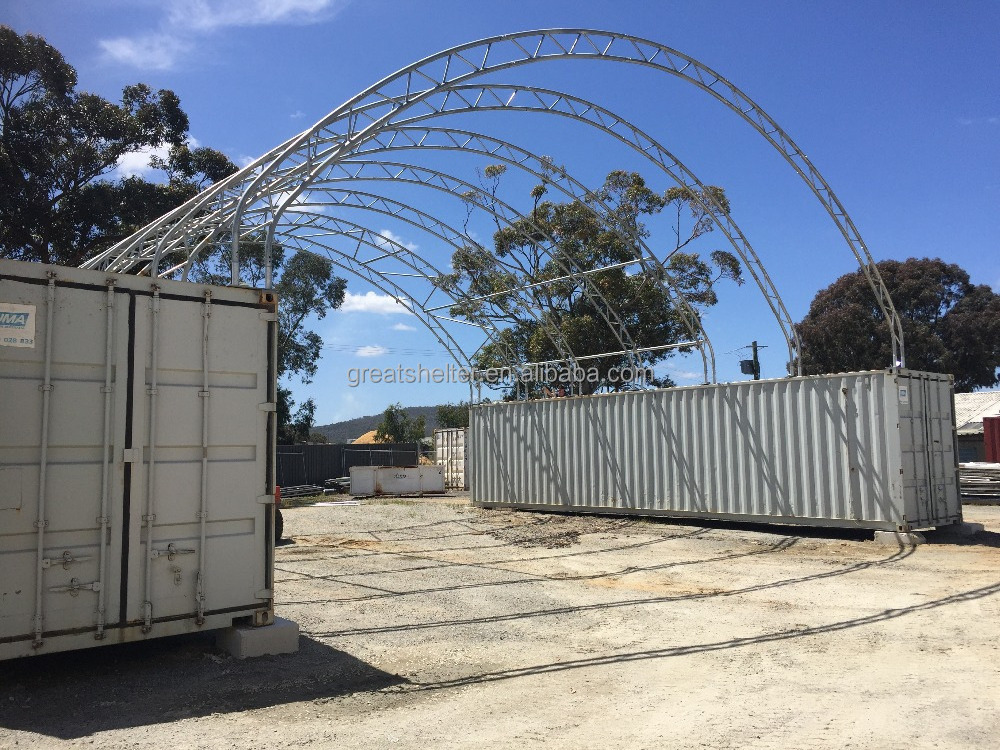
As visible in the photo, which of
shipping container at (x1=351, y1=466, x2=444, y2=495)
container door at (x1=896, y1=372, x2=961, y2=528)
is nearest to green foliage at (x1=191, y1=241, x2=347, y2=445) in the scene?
shipping container at (x1=351, y1=466, x2=444, y2=495)

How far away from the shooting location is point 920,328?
45719 mm

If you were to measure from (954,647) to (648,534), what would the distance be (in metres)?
9.41

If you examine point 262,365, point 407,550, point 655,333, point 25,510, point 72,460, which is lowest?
point 407,550

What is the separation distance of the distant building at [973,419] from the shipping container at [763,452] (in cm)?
2202

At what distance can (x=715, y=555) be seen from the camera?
13742 mm

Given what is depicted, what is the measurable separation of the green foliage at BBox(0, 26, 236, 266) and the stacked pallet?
31.0 meters

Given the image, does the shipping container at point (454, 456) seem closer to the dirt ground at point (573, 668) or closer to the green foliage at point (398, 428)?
the dirt ground at point (573, 668)

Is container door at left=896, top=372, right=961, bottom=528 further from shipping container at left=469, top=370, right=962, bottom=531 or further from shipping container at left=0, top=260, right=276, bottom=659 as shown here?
shipping container at left=0, top=260, right=276, bottom=659

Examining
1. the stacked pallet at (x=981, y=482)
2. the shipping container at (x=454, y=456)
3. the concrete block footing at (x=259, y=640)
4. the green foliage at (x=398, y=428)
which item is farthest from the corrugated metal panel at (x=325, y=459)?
the concrete block footing at (x=259, y=640)

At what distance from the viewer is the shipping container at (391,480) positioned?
28.5 metres

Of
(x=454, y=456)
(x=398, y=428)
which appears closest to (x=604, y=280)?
(x=454, y=456)

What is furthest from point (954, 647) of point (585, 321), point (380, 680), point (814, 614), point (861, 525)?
point (585, 321)

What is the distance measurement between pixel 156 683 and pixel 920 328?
159 feet

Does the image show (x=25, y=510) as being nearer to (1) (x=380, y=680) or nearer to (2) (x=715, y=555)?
(1) (x=380, y=680)
